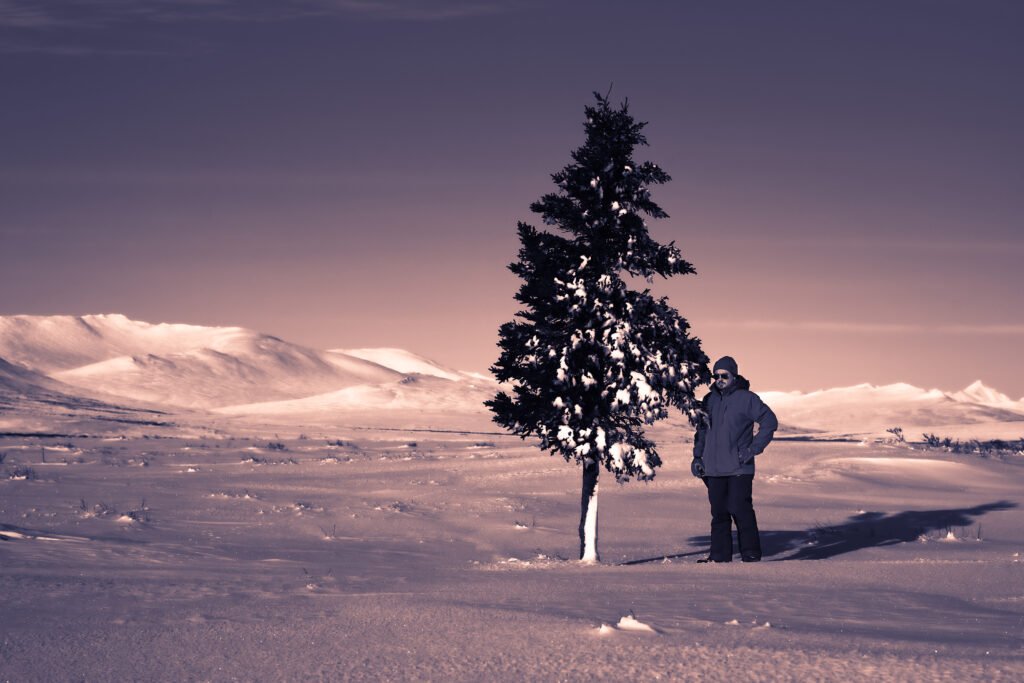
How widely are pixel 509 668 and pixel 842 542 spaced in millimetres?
11936

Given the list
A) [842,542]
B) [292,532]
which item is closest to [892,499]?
[842,542]

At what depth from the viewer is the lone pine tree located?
1380cm

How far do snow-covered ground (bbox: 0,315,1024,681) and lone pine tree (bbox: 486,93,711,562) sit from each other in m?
1.63

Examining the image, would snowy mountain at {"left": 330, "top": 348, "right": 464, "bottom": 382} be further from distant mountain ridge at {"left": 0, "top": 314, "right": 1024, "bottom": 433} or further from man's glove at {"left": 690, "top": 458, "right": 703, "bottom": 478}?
man's glove at {"left": 690, "top": 458, "right": 703, "bottom": 478}

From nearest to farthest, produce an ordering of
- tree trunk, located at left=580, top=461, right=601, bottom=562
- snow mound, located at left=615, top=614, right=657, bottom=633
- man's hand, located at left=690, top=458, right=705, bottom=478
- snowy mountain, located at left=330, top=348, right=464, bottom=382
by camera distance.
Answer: snow mound, located at left=615, top=614, right=657, bottom=633 → man's hand, located at left=690, top=458, right=705, bottom=478 → tree trunk, located at left=580, top=461, right=601, bottom=562 → snowy mountain, located at left=330, top=348, right=464, bottom=382

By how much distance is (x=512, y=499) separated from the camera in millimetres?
20953

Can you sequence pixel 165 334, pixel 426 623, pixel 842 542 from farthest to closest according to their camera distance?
pixel 165 334 < pixel 842 542 < pixel 426 623

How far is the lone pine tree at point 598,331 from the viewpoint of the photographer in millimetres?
13805

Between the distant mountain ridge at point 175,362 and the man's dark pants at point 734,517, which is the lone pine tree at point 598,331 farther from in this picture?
the distant mountain ridge at point 175,362

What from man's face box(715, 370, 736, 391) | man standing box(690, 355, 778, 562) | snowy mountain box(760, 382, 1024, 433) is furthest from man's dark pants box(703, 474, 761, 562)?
snowy mountain box(760, 382, 1024, 433)

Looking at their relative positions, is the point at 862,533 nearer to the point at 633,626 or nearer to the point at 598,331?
the point at 598,331

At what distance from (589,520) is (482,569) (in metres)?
3.37

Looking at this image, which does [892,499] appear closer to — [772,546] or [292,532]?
[772,546]

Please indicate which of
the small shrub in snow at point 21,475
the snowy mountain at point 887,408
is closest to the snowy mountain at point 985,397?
the snowy mountain at point 887,408
